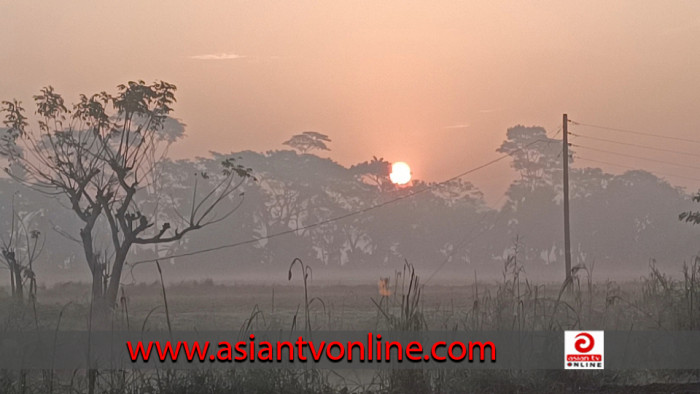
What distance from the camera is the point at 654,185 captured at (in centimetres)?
5078

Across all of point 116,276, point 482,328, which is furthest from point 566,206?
point 482,328

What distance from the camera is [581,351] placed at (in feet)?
26.6

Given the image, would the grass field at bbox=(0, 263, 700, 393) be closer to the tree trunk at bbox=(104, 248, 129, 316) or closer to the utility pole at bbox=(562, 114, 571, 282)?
the tree trunk at bbox=(104, 248, 129, 316)

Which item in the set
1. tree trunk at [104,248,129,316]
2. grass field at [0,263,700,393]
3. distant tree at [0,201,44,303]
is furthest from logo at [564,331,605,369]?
tree trunk at [104,248,129,316]

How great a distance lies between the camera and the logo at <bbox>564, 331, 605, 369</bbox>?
7.94m

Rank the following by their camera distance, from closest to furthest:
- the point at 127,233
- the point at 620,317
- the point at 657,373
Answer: the point at 657,373, the point at 620,317, the point at 127,233

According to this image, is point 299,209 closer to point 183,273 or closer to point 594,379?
point 183,273

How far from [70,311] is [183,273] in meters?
18.9

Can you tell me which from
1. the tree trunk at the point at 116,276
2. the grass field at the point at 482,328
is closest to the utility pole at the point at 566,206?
the tree trunk at the point at 116,276

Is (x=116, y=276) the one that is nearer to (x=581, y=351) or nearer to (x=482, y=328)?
(x=482, y=328)

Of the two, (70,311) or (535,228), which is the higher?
(535,228)

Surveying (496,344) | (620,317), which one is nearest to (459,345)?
(496,344)

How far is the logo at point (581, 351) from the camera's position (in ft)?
26.0

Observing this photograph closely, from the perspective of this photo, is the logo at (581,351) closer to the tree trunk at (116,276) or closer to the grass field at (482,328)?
the grass field at (482,328)
